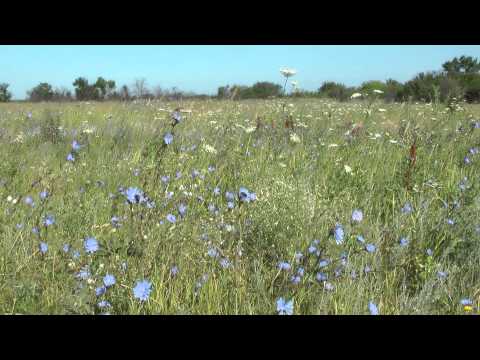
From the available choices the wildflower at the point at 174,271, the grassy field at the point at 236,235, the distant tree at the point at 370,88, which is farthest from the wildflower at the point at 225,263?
the distant tree at the point at 370,88

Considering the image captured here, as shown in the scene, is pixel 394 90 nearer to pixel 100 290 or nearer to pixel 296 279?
pixel 296 279

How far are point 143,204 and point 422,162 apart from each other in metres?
2.49

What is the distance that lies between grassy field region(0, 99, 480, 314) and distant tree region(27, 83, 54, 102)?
685cm

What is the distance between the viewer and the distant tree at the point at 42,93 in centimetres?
946

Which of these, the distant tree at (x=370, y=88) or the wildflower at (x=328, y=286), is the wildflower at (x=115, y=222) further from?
the distant tree at (x=370, y=88)

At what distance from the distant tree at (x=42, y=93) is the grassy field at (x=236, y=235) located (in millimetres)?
6846

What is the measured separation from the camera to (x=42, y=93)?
962cm

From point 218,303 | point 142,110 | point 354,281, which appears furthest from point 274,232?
point 142,110

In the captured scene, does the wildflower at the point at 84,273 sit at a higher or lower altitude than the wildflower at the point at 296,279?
lower

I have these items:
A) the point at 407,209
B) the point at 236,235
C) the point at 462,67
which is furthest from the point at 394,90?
the point at 236,235

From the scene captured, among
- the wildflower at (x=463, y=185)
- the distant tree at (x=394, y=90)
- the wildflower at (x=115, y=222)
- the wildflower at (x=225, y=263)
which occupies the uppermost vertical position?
the distant tree at (x=394, y=90)

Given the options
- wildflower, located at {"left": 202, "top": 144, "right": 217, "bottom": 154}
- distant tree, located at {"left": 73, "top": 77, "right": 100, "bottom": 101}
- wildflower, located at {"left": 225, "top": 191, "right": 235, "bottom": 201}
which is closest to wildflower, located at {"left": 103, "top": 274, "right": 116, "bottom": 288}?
wildflower, located at {"left": 225, "top": 191, "right": 235, "bottom": 201}

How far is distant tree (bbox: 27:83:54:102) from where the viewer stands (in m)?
9.46
